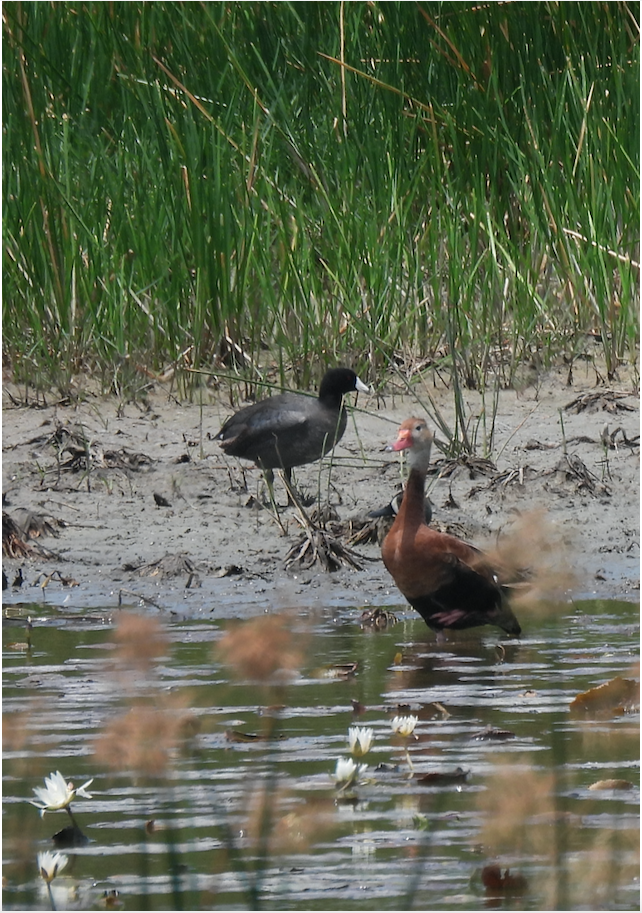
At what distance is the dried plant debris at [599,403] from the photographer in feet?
24.9

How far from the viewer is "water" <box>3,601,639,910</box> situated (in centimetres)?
272

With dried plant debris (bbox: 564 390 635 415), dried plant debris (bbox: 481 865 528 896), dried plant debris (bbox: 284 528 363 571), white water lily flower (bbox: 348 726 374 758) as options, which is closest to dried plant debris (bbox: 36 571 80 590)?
dried plant debris (bbox: 284 528 363 571)

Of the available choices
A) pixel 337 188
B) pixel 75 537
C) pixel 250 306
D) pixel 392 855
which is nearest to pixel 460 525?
pixel 75 537

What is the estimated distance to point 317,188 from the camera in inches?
332

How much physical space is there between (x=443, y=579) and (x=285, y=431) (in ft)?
5.87

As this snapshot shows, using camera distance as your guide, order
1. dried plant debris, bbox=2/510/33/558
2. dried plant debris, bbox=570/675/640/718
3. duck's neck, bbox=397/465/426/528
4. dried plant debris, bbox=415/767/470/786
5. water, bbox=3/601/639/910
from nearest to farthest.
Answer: water, bbox=3/601/639/910, dried plant debris, bbox=415/767/470/786, dried plant debris, bbox=570/675/640/718, duck's neck, bbox=397/465/426/528, dried plant debris, bbox=2/510/33/558

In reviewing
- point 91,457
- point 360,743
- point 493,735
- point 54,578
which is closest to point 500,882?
point 360,743

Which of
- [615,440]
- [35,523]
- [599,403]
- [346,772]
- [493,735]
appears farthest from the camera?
[599,403]

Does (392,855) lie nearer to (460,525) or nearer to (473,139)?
(460,525)

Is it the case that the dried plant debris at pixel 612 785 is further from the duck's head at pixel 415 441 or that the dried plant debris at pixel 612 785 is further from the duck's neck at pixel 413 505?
the duck's head at pixel 415 441

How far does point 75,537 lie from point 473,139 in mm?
3466

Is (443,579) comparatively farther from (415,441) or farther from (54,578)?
(54,578)

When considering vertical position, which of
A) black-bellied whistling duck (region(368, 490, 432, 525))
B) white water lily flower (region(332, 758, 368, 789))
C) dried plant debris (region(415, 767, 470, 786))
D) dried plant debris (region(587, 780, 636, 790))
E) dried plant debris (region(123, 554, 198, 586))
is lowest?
dried plant debris (region(123, 554, 198, 586))

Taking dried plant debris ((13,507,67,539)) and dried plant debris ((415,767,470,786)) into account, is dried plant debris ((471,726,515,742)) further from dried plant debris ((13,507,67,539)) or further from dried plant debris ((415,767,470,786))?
dried plant debris ((13,507,67,539))
